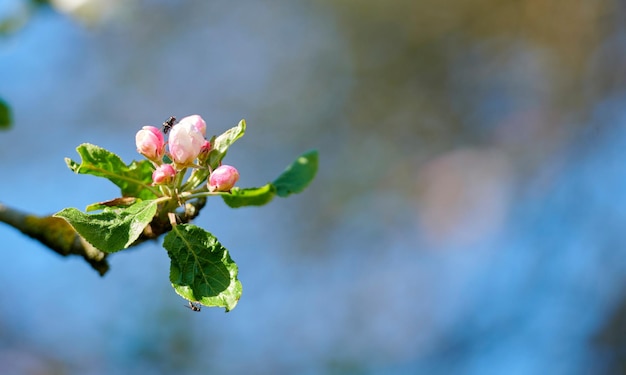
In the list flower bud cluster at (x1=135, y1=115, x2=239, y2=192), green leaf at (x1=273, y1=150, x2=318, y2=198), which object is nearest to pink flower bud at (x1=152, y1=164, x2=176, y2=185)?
flower bud cluster at (x1=135, y1=115, x2=239, y2=192)

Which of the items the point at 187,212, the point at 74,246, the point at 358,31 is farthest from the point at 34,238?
the point at 358,31

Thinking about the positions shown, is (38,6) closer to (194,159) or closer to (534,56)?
(194,159)

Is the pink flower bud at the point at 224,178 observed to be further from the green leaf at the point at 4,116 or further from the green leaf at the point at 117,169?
the green leaf at the point at 4,116

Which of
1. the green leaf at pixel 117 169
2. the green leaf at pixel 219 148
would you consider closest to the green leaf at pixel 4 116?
the green leaf at pixel 117 169

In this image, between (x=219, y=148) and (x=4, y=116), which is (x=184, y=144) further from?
(x=4, y=116)

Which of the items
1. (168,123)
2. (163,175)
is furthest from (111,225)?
(168,123)
